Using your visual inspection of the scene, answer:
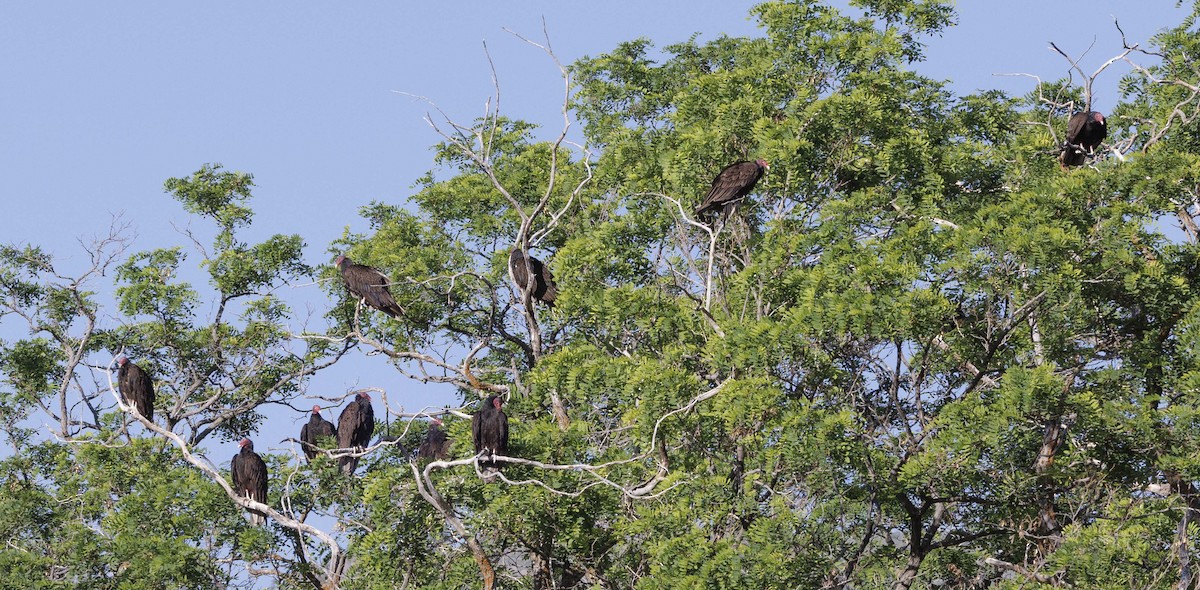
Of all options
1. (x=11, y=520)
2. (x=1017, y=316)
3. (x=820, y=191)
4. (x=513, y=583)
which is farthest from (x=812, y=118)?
(x=11, y=520)

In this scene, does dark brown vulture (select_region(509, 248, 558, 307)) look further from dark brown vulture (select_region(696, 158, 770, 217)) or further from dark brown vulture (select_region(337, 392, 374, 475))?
dark brown vulture (select_region(337, 392, 374, 475))

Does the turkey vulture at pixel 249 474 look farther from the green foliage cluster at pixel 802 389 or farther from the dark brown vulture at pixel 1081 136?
the dark brown vulture at pixel 1081 136

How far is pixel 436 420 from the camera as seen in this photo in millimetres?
13734

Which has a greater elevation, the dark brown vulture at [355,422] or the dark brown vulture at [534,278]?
the dark brown vulture at [534,278]

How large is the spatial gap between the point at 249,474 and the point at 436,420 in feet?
5.80

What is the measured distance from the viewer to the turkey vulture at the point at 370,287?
46.5ft

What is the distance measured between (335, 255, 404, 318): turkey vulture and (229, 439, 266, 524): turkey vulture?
1.91 meters

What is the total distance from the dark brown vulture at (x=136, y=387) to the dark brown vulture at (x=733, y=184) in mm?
5820

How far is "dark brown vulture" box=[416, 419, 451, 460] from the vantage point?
46.4 ft

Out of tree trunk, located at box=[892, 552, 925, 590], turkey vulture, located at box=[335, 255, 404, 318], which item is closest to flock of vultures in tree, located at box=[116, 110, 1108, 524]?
turkey vulture, located at box=[335, 255, 404, 318]

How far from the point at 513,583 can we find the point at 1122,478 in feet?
14.3

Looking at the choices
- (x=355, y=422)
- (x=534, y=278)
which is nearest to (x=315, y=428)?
(x=355, y=422)

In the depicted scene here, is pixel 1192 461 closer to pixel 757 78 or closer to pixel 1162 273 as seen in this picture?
pixel 1162 273

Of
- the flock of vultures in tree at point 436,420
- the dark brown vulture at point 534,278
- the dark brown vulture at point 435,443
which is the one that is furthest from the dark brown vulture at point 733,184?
the dark brown vulture at point 435,443
